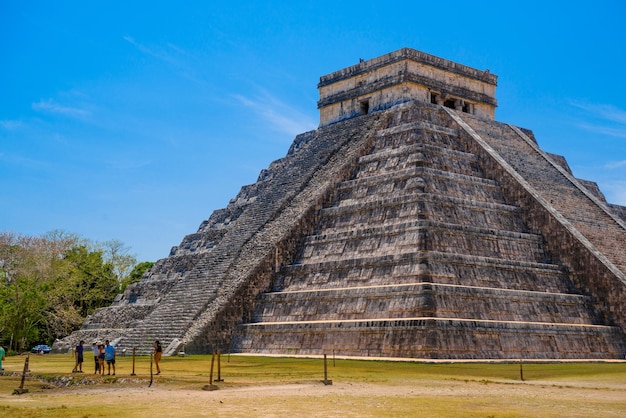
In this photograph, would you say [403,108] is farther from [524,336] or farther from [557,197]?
[524,336]

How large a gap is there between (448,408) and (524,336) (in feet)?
32.6

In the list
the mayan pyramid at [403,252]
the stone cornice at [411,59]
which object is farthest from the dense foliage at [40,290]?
the stone cornice at [411,59]

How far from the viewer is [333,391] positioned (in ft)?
45.4

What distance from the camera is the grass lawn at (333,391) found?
1134 centimetres

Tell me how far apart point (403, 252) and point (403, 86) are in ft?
36.7

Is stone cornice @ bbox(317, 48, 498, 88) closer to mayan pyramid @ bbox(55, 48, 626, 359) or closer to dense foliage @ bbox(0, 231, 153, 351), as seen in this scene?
mayan pyramid @ bbox(55, 48, 626, 359)

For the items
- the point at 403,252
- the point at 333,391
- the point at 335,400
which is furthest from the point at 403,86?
the point at 335,400

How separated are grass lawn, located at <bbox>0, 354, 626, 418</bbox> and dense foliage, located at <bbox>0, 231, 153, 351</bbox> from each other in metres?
17.4

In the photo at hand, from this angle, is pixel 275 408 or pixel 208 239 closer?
pixel 275 408

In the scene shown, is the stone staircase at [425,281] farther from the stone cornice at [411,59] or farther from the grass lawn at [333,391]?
the stone cornice at [411,59]

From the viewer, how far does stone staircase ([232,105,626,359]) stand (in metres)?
20.4

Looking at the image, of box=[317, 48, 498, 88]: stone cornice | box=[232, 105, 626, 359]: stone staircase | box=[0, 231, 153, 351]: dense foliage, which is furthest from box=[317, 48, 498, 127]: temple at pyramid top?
box=[0, 231, 153, 351]: dense foliage

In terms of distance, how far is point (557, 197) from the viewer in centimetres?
2814

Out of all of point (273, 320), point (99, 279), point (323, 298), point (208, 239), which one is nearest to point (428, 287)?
point (323, 298)
